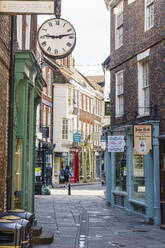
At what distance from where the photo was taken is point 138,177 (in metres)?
17.0

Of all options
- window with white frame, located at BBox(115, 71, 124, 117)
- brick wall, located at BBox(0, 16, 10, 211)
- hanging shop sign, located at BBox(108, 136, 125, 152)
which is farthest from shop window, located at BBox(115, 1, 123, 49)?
brick wall, located at BBox(0, 16, 10, 211)

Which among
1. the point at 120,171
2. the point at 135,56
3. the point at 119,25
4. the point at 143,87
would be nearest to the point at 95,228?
the point at 143,87

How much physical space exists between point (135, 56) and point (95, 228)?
23.6ft

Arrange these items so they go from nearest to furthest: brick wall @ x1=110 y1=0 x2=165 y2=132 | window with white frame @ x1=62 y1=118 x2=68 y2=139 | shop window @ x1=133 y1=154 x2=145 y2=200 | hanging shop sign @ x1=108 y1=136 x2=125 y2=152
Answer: brick wall @ x1=110 y1=0 x2=165 y2=132, shop window @ x1=133 y1=154 x2=145 y2=200, hanging shop sign @ x1=108 y1=136 x2=125 y2=152, window with white frame @ x1=62 y1=118 x2=68 y2=139

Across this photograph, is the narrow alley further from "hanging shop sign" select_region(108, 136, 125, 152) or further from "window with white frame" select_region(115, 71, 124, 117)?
"window with white frame" select_region(115, 71, 124, 117)

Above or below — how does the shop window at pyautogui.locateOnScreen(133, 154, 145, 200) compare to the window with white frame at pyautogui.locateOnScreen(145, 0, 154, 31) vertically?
below

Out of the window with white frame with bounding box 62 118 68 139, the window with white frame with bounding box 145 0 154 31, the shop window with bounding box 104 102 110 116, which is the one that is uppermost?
the window with white frame with bounding box 145 0 154 31

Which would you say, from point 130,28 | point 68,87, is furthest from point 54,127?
point 130,28

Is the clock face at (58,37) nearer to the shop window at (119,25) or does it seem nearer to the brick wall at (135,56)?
the brick wall at (135,56)

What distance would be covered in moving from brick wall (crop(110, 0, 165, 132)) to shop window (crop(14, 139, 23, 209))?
5.47m

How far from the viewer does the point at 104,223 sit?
48.4ft

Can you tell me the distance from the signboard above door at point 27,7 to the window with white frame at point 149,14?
389 inches

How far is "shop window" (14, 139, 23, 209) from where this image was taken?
35.8 ft

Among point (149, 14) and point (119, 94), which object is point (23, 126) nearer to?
point (149, 14)
